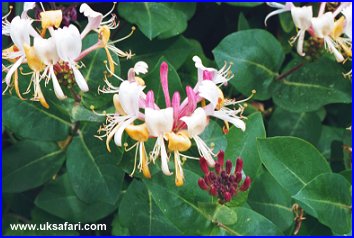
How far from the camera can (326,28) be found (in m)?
1.28

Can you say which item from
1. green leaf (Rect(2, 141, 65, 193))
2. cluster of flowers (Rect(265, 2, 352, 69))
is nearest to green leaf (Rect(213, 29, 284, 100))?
cluster of flowers (Rect(265, 2, 352, 69))

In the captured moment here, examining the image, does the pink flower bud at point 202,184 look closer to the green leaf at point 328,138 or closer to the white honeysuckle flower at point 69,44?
the white honeysuckle flower at point 69,44

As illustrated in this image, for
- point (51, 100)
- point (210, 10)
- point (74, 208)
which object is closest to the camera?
point (51, 100)

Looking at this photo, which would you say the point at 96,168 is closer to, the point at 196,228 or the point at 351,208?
the point at 196,228

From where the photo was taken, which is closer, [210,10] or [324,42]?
[324,42]

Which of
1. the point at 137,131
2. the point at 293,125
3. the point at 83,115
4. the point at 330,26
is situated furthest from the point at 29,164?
the point at 330,26

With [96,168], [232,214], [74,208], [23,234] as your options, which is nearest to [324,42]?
[232,214]

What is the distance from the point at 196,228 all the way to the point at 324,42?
1.70 ft

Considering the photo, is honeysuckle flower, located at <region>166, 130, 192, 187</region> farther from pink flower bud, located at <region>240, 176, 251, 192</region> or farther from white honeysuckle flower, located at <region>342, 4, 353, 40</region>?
white honeysuckle flower, located at <region>342, 4, 353, 40</region>

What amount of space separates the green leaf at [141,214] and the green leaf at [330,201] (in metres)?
0.29

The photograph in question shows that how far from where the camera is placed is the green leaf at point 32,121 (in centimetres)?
132

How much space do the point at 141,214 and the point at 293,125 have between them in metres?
0.49

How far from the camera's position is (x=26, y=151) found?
1494 millimetres

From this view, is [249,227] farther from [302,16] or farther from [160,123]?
[302,16]
